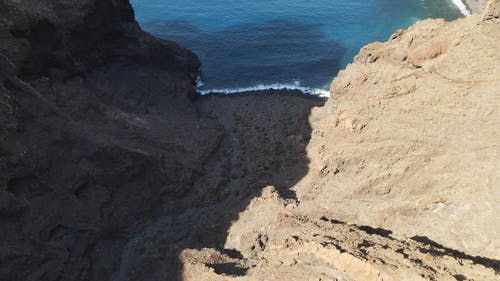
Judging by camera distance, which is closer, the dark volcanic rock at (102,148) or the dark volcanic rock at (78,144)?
the dark volcanic rock at (78,144)

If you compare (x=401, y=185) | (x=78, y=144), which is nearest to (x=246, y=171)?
(x=78, y=144)

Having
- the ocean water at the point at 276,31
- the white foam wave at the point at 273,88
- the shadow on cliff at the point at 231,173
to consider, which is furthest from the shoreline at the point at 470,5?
the shadow on cliff at the point at 231,173

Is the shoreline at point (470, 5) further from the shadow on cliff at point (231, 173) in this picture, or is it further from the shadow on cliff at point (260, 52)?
the shadow on cliff at point (231, 173)

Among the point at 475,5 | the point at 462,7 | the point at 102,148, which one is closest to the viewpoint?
the point at 102,148

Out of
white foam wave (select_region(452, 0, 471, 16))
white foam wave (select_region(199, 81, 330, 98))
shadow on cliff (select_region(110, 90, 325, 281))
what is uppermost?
white foam wave (select_region(452, 0, 471, 16))

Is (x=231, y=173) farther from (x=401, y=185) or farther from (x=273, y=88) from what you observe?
(x=273, y=88)

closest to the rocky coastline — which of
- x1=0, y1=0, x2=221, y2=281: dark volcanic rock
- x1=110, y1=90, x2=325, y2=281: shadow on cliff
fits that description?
x1=110, y1=90, x2=325, y2=281: shadow on cliff

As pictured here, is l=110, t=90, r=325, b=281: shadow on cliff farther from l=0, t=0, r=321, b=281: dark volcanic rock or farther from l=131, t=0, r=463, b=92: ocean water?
l=131, t=0, r=463, b=92: ocean water

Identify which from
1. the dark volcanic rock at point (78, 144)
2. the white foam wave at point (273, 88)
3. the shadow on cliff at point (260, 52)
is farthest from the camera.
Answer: the shadow on cliff at point (260, 52)
